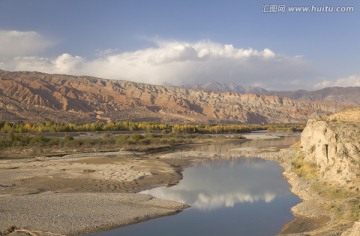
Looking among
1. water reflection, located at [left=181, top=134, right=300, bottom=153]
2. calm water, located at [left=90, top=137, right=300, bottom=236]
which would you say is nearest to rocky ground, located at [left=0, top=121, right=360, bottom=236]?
calm water, located at [left=90, top=137, right=300, bottom=236]

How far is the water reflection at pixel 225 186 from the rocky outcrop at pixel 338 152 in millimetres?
3276

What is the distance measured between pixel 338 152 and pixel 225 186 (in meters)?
8.03

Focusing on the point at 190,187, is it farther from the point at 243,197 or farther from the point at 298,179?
the point at 298,179

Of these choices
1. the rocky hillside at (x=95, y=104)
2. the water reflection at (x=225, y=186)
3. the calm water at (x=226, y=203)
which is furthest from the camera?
the rocky hillside at (x=95, y=104)

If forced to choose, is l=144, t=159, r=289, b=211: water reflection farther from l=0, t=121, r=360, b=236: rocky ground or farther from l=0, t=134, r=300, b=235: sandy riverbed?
l=0, t=134, r=300, b=235: sandy riverbed

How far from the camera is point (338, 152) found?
72.1ft

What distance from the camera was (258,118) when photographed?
634ft

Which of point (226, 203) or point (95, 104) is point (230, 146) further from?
point (95, 104)

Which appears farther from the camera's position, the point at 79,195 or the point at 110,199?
the point at 79,195

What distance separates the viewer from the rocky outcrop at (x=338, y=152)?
67.4ft

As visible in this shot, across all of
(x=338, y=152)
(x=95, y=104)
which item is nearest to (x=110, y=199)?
(x=338, y=152)

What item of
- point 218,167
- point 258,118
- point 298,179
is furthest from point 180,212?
A: point 258,118

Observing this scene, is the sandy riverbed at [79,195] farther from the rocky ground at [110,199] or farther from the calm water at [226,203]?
the calm water at [226,203]

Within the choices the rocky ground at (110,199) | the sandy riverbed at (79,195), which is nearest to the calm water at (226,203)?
the rocky ground at (110,199)
